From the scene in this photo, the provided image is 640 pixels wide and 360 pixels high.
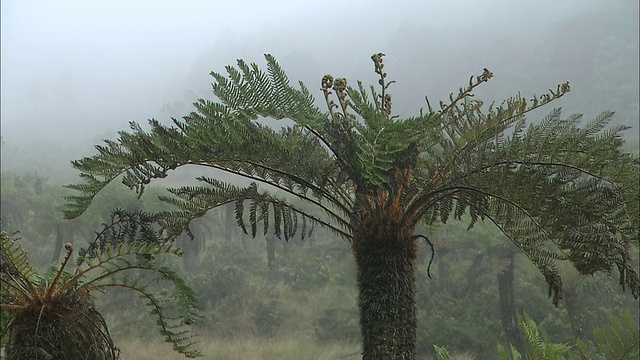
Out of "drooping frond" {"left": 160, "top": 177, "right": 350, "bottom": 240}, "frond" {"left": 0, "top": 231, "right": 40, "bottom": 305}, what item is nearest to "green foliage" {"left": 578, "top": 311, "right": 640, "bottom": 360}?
"drooping frond" {"left": 160, "top": 177, "right": 350, "bottom": 240}

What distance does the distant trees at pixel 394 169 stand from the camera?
3230mm

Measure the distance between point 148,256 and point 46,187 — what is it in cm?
1886

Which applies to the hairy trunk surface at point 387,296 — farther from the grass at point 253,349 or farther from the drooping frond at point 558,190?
the grass at point 253,349

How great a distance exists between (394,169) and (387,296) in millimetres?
872

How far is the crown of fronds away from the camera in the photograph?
3.21 m

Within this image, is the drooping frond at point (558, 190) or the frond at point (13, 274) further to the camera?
the drooping frond at point (558, 190)

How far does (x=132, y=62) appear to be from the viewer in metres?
72.8

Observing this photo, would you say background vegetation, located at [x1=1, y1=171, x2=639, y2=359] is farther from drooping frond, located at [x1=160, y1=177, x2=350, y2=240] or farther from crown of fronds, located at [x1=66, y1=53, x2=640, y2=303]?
crown of fronds, located at [x1=66, y1=53, x2=640, y2=303]

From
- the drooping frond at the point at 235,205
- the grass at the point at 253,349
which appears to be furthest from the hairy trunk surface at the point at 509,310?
the drooping frond at the point at 235,205

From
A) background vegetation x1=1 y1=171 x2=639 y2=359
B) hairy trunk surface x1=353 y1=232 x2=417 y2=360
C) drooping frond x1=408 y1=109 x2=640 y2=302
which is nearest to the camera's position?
drooping frond x1=408 y1=109 x2=640 y2=302

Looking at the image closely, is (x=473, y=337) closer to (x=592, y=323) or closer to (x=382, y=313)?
(x=592, y=323)

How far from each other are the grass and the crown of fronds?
609cm

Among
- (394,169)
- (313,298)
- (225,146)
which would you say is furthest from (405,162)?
(313,298)

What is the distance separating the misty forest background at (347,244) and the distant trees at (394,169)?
1.33m
